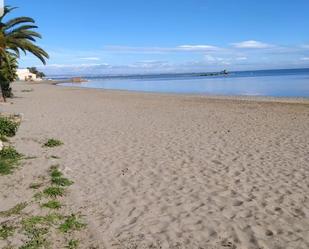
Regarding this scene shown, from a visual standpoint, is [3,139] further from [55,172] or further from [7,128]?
[55,172]

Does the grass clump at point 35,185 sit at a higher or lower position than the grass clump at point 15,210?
higher

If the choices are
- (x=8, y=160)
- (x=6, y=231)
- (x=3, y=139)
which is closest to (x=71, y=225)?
(x=6, y=231)

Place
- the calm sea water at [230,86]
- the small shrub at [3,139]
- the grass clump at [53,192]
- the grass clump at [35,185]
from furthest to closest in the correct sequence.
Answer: the calm sea water at [230,86], the small shrub at [3,139], the grass clump at [35,185], the grass clump at [53,192]

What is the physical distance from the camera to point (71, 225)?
18.5ft

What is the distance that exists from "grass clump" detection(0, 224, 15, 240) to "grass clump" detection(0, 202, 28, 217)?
0.49 m

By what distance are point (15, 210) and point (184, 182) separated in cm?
320

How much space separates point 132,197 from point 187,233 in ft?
5.74

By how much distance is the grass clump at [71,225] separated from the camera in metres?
5.51

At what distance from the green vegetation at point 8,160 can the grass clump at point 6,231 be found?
9.83 ft

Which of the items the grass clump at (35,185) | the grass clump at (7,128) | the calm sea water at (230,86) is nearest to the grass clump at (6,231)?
the grass clump at (35,185)

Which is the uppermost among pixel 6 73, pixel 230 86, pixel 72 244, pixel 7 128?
pixel 6 73

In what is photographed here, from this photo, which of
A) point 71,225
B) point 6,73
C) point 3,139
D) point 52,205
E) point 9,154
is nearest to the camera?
point 71,225

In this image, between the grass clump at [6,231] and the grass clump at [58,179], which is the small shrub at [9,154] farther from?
the grass clump at [6,231]

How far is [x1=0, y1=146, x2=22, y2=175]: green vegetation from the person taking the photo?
Result: 8496 millimetres
